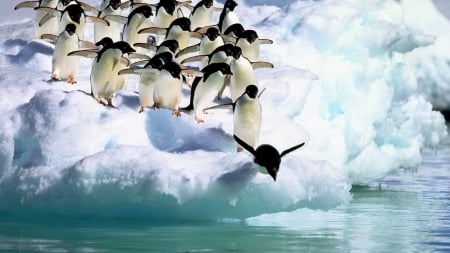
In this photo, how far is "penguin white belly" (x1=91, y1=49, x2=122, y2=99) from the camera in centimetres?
1152

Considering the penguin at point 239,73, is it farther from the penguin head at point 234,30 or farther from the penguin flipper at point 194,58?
the penguin head at point 234,30

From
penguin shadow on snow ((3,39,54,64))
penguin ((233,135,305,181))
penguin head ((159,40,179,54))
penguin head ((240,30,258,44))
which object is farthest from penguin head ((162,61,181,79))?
penguin shadow on snow ((3,39,54,64))

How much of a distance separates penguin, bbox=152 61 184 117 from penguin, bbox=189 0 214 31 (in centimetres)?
290

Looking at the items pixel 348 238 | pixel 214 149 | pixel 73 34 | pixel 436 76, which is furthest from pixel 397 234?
pixel 436 76

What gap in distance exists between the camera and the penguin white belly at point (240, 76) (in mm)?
11594

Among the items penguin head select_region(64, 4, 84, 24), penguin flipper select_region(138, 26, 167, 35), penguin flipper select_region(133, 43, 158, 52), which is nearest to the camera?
penguin flipper select_region(133, 43, 158, 52)

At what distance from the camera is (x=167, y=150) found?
10641 mm

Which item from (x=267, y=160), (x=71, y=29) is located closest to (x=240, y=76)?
(x=71, y=29)

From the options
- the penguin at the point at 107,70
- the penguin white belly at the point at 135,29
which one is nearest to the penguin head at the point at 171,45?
the penguin at the point at 107,70

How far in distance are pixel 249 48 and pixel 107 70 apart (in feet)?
5.50

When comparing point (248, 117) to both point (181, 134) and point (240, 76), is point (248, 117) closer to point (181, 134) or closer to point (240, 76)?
point (181, 134)

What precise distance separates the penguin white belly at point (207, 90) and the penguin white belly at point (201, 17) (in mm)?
2915

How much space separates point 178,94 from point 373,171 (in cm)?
385

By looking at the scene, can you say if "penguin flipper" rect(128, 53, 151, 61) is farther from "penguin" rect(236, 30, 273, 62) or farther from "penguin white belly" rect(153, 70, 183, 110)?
"penguin white belly" rect(153, 70, 183, 110)
